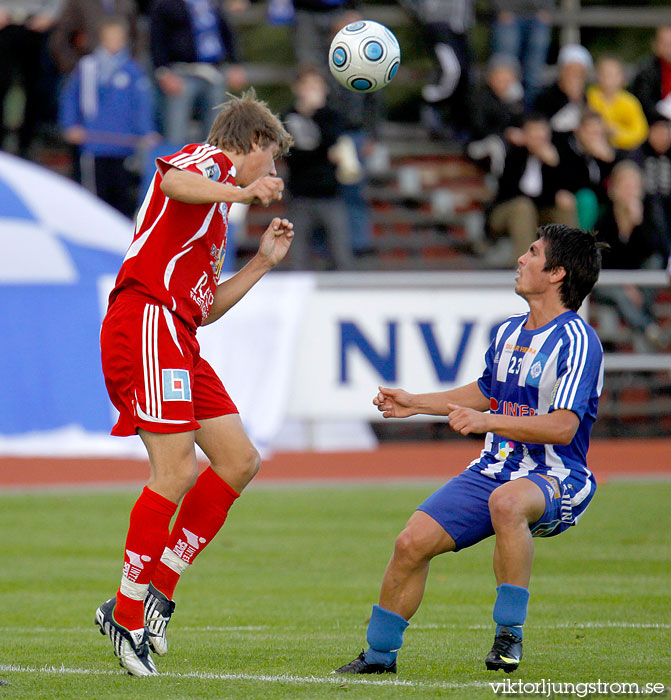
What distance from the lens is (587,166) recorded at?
15.4m

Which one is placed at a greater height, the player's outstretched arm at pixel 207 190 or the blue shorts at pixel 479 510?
the player's outstretched arm at pixel 207 190

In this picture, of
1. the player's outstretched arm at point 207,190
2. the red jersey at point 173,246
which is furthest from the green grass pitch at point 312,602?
the player's outstretched arm at point 207,190

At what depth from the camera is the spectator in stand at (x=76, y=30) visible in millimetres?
15266

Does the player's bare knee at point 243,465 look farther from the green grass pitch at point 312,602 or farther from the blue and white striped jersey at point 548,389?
the blue and white striped jersey at point 548,389

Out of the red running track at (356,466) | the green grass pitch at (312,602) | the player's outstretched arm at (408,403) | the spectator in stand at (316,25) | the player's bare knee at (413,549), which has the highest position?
the spectator in stand at (316,25)

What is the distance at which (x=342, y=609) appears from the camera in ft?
22.5

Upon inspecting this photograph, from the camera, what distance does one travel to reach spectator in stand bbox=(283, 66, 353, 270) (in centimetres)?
1491

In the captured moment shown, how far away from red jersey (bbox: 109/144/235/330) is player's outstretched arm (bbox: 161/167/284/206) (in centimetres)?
16

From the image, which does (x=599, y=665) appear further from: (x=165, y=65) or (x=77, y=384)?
(x=165, y=65)

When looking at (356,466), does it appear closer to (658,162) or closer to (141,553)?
(658,162)

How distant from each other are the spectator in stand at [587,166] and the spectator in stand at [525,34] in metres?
1.74

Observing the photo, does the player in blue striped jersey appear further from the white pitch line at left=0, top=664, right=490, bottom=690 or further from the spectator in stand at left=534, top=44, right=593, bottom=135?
the spectator in stand at left=534, top=44, right=593, bottom=135

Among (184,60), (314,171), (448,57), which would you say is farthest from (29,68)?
(448,57)

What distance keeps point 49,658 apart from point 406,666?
149 centimetres
